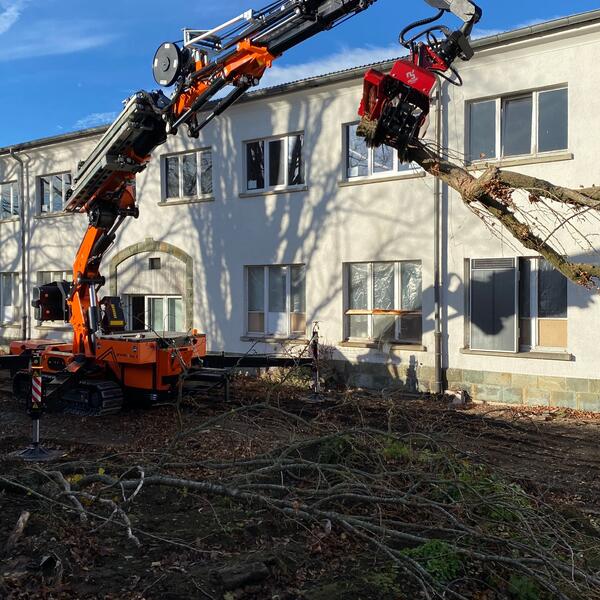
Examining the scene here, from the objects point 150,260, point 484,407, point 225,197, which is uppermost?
point 225,197

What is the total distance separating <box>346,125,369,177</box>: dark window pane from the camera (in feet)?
46.3

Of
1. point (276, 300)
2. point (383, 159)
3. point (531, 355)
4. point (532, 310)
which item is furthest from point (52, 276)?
point (531, 355)

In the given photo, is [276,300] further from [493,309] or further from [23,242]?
[23,242]

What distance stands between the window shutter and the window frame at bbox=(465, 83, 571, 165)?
1.97 meters

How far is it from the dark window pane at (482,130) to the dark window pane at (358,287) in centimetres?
332

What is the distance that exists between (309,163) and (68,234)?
9.14 m

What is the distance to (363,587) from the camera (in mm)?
4426

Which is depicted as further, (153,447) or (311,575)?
(153,447)

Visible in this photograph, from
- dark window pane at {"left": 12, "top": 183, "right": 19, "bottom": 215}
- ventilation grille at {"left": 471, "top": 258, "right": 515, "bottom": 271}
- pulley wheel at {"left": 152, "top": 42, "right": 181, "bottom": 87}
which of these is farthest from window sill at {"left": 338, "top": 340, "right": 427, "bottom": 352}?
dark window pane at {"left": 12, "top": 183, "right": 19, "bottom": 215}

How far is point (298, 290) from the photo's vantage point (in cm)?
1515

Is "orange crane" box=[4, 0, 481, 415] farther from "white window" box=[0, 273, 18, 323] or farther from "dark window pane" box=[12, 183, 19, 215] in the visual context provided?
"dark window pane" box=[12, 183, 19, 215]

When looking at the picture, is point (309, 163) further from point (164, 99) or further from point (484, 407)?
point (484, 407)

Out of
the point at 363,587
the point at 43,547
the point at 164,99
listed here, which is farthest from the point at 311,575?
the point at 164,99

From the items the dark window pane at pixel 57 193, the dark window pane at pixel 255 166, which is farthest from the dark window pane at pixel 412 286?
the dark window pane at pixel 57 193
